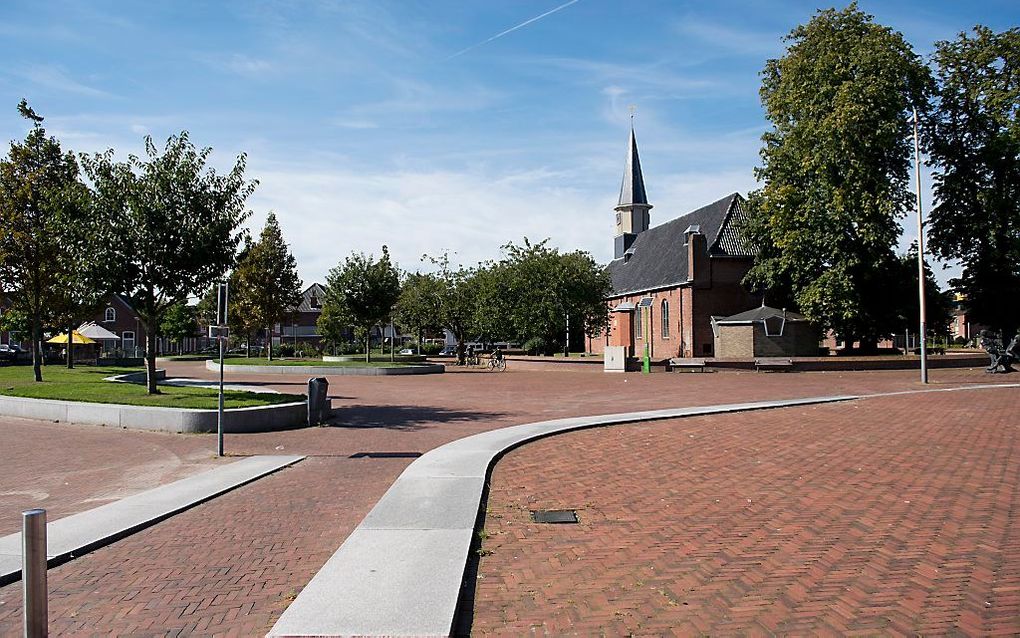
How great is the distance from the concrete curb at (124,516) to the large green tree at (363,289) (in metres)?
27.1

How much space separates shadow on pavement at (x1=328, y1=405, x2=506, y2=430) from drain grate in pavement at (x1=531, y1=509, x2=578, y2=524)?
750 cm

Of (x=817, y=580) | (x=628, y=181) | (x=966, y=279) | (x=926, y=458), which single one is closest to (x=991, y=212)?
(x=966, y=279)

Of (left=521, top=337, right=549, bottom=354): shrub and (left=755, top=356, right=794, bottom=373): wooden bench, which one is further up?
(left=521, top=337, right=549, bottom=354): shrub

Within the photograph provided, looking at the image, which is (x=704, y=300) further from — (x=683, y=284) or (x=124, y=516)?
(x=124, y=516)

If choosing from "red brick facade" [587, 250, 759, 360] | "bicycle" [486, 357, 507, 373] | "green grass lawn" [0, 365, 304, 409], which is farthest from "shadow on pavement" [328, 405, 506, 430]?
"red brick facade" [587, 250, 759, 360]

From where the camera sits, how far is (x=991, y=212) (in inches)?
1357

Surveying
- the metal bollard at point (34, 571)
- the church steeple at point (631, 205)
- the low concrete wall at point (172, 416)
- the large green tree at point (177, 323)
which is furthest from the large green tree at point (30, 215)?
the church steeple at point (631, 205)

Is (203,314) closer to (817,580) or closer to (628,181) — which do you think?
(628,181)

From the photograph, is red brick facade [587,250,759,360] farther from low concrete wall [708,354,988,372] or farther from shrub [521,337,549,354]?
low concrete wall [708,354,988,372]

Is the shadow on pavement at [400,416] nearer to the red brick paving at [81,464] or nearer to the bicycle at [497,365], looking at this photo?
the red brick paving at [81,464]

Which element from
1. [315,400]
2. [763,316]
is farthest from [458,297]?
[315,400]

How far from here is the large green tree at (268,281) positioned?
4178 centimetres

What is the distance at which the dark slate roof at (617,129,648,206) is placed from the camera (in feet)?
257

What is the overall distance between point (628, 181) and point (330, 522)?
246 ft
